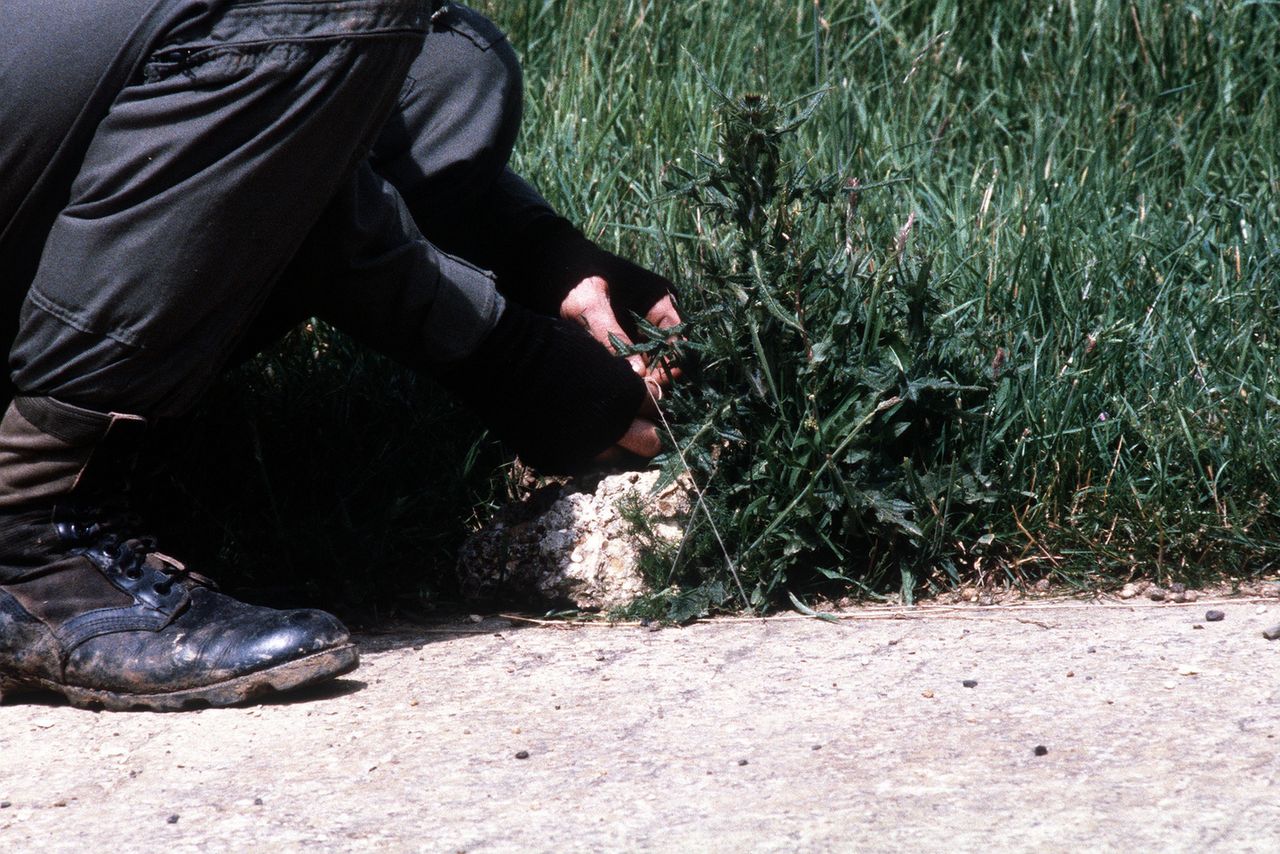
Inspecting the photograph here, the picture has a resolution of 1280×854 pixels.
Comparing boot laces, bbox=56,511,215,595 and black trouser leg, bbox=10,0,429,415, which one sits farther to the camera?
boot laces, bbox=56,511,215,595

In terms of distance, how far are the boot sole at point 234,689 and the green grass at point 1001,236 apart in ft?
1.69

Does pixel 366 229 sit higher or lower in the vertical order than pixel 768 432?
higher

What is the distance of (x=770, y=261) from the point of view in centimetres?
226

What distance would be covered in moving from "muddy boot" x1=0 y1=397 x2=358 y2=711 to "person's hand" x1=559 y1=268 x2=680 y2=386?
818mm

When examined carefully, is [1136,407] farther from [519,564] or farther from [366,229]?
[366,229]

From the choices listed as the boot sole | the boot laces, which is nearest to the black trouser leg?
the boot laces

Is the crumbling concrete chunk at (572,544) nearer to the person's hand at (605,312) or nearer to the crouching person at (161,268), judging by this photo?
the person's hand at (605,312)

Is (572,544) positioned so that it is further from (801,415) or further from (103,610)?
(103,610)

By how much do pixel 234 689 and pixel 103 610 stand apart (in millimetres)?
241

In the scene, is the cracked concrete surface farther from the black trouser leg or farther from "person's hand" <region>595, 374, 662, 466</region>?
the black trouser leg

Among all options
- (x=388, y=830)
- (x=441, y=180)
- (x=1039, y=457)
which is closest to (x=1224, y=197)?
(x=1039, y=457)

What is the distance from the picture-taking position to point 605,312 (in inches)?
101

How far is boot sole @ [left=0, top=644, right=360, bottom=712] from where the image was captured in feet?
6.27

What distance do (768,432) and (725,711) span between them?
59 cm
